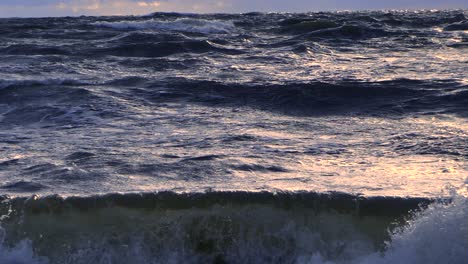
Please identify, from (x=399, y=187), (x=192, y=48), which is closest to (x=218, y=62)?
(x=192, y=48)

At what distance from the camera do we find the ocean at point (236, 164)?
15.4 ft

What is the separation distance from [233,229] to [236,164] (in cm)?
158

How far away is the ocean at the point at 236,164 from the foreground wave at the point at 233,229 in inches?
0.4

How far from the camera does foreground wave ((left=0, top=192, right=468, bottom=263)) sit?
4.53m

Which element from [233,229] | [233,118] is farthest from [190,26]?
[233,229]

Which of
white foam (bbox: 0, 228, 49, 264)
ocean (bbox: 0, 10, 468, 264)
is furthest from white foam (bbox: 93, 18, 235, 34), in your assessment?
white foam (bbox: 0, 228, 49, 264)

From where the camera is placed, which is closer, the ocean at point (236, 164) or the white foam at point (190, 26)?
the ocean at point (236, 164)

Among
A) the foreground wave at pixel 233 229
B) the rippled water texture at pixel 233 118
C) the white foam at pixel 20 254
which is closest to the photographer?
the foreground wave at pixel 233 229

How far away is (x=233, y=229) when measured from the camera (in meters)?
4.84

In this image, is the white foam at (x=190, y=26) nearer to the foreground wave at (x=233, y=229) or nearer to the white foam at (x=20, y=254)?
the foreground wave at (x=233, y=229)

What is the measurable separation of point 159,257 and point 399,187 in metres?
2.01

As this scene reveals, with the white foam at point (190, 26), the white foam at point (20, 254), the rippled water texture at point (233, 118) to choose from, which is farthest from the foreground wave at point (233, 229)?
the white foam at point (190, 26)

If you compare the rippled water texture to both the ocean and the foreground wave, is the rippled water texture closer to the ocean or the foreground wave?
the ocean

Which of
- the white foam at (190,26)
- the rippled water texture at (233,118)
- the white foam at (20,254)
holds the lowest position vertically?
the white foam at (190,26)
